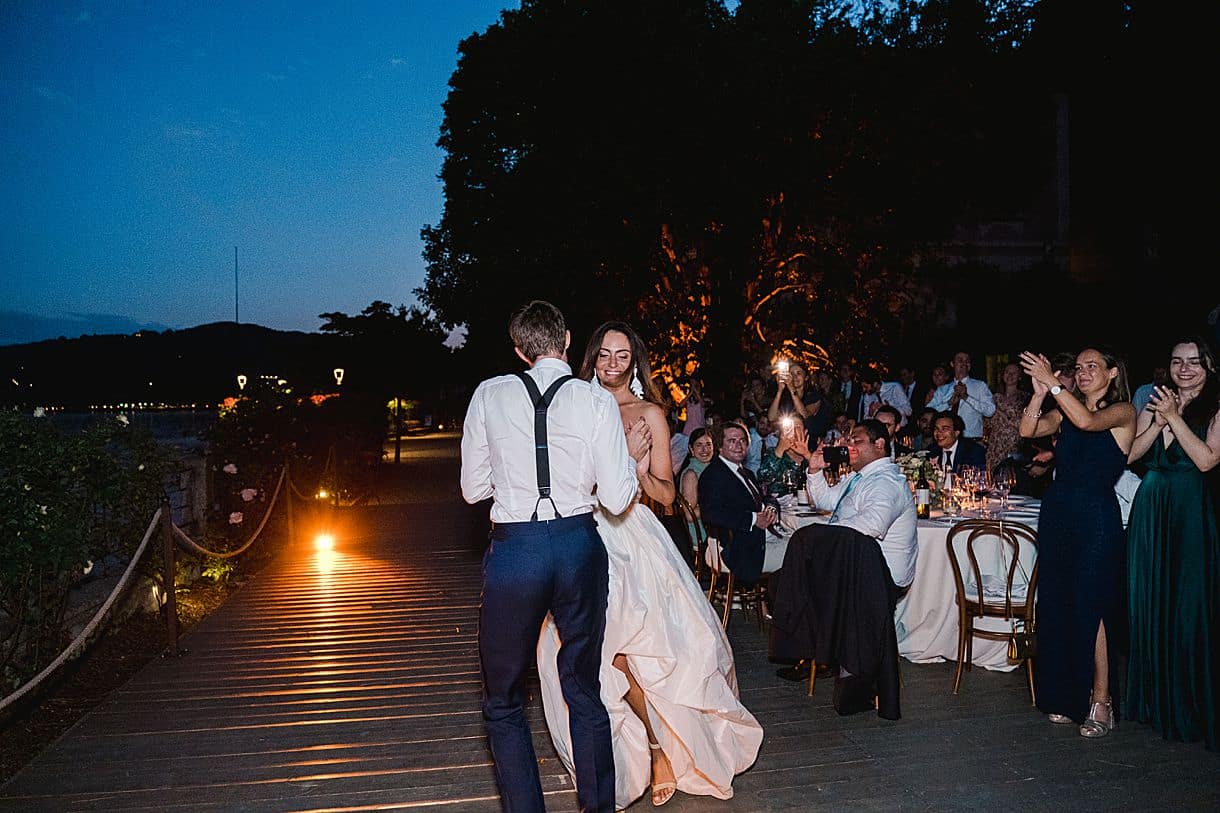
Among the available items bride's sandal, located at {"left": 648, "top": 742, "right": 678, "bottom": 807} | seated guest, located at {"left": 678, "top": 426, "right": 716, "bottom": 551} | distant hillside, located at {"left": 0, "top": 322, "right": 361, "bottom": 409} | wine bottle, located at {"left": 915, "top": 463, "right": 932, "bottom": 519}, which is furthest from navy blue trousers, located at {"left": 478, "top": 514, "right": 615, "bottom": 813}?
distant hillside, located at {"left": 0, "top": 322, "right": 361, "bottom": 409}

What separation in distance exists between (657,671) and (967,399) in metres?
7.91

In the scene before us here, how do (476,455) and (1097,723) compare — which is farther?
(1097,723)

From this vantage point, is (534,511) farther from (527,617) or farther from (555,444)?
(527,617)

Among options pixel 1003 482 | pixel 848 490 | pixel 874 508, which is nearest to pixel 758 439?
pixel 1003 482

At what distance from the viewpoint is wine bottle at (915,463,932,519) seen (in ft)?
19.9

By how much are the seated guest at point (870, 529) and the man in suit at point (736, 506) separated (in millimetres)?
830

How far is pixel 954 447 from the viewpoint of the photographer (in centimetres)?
756

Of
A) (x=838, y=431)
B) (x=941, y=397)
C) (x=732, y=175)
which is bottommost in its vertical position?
(x=838, y=431)

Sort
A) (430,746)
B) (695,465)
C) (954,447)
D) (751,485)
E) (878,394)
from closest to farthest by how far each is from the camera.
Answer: (430,746) → (751,485) → (695,465) → (954,447) → (878,394)

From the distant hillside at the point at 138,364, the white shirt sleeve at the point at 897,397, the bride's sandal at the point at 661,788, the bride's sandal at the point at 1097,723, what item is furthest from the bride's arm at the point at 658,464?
the distant hillside at the point at 138,364

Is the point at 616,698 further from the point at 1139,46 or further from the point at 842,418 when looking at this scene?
the point at 1139,46

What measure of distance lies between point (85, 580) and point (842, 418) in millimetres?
8151

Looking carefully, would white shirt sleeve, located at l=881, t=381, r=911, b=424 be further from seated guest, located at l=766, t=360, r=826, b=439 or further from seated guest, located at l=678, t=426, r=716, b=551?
seated guest, located at l=678, t=426, r=716, b=551

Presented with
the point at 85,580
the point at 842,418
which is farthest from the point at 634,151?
the point at 85,580
